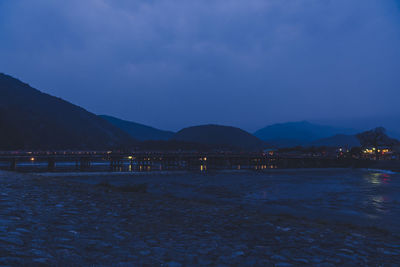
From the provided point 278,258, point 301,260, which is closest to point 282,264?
point 278,258

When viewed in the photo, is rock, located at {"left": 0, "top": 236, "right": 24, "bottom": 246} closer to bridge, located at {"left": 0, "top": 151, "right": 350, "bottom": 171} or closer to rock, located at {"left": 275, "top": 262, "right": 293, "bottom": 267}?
rock, located at {"left": 275, "top": 262, "right": 293, "bottom": 267}

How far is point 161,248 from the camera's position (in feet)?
17.9

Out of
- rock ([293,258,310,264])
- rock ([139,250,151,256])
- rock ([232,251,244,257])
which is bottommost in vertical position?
rock ([293,258,310,264])

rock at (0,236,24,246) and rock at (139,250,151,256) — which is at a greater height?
rock at (0,236,24,246)

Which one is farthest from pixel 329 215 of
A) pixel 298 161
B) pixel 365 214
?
pixel 298 161

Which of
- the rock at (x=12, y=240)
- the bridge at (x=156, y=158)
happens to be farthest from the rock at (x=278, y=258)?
the bridge at (x=156, y=158)

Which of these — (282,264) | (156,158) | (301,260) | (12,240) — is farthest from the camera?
(156,158)

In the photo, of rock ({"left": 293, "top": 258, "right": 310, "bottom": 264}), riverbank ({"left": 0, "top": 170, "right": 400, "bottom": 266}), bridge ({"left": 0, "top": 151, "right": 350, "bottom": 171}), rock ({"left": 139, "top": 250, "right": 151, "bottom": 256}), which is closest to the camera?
riverbank ({"left": 0, "top": 170, "right": 400, "bottom": 266})

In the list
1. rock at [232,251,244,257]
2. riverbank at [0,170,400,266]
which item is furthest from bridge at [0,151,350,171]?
rock at [232,251,244,257]

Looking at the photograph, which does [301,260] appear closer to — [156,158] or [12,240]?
[12,240]

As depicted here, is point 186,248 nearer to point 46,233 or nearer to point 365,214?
point 46,233

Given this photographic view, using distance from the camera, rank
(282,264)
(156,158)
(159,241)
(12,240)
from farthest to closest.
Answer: (156,158), (159,241), (282,264), (12,240)

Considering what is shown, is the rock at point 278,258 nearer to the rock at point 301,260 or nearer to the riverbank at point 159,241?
the riverbank at point 159,241

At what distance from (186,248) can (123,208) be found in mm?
4736
